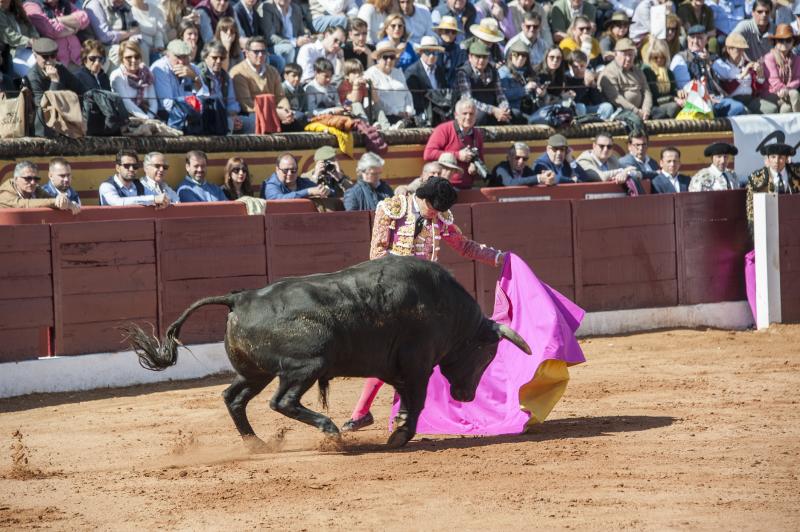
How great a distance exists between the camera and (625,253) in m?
10.7

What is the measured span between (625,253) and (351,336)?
5363 mm

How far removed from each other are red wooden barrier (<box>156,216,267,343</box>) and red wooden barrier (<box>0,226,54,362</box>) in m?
0.79

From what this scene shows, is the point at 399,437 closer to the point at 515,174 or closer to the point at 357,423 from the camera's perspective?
the point at 357,423

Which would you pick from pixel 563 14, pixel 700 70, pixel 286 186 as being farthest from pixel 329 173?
pixel 700 70

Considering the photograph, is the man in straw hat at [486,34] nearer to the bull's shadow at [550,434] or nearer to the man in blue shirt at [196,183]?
the man in blue shirt at [196,183]

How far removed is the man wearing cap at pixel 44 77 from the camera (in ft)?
28.4

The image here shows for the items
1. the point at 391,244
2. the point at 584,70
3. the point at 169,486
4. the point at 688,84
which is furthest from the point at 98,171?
the point at 688,84

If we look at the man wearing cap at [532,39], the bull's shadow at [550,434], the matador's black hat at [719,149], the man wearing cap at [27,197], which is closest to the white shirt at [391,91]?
the man wearing cap at [532,39]

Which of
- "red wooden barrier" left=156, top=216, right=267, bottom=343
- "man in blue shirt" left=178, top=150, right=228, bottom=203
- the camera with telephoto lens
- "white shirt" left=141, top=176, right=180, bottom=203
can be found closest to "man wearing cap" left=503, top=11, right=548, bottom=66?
the camera with telephoto lens

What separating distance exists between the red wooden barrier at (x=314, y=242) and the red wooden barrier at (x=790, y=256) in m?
3.72

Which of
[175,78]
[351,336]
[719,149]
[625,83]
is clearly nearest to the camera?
[351,336]

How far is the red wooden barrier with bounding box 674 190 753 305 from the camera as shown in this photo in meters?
11.0

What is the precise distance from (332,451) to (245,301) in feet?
2.84

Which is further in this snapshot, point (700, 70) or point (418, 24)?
point (700, 70)
